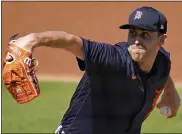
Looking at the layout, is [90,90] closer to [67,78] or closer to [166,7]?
[67,78]

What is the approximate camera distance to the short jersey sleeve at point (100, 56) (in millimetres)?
2572

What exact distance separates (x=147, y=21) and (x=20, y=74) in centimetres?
91

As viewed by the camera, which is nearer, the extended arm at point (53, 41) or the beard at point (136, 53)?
the extended arm at point (53, 41)

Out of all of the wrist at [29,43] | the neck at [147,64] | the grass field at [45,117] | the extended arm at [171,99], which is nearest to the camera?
the wrist at [29,43]

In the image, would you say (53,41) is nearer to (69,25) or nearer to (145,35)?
(145,35)

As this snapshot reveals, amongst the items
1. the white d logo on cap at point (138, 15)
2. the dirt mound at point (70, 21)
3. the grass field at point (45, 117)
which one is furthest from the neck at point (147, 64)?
the dirt mound at point (70, 21)

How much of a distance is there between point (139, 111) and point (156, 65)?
0.34m

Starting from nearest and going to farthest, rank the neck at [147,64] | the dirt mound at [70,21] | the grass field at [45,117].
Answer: the neck at [147,64]
the grass field at [45,117]
the dirt mound at [70,21]

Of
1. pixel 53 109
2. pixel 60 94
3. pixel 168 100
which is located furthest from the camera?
pixel 60 94

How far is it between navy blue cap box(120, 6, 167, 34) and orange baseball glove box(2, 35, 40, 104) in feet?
2.44

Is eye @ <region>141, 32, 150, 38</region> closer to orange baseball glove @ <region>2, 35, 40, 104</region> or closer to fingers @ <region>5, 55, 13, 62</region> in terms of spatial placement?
orange baseball glove @ <region>2, 35, 40, 104</region>

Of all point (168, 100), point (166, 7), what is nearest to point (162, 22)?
point (168, 100)

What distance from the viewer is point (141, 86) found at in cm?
298

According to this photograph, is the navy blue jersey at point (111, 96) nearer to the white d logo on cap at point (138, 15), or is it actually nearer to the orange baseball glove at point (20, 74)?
the white d logo on cap at point (138, 15)
